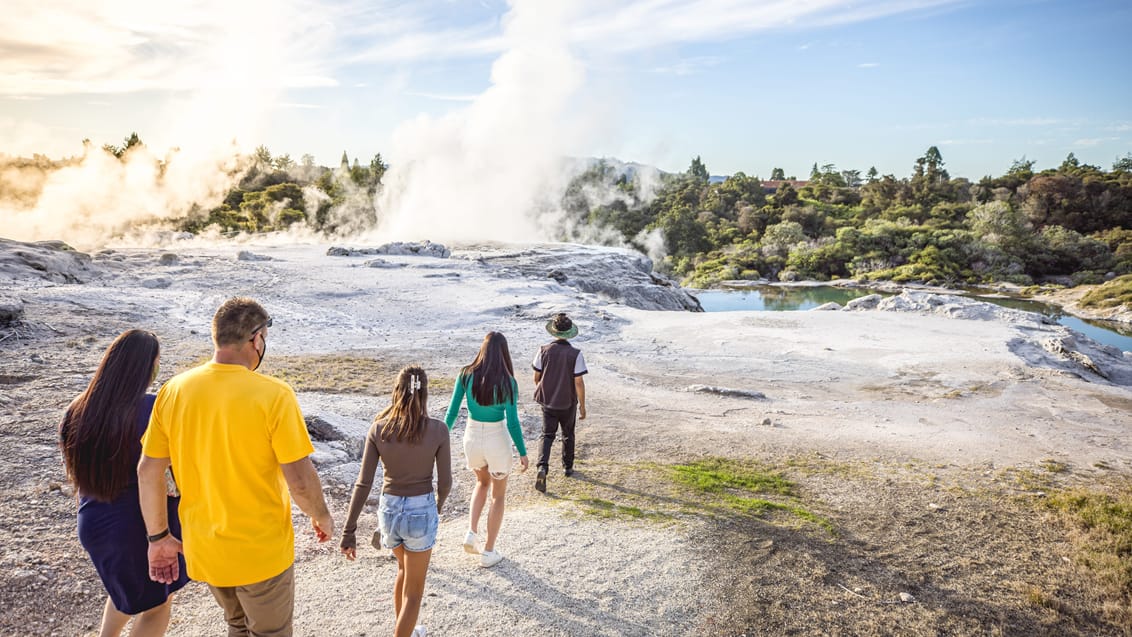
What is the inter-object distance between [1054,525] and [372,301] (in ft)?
54.3

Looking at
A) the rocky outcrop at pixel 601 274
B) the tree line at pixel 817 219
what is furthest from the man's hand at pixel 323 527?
the tree line at pixel 817 219

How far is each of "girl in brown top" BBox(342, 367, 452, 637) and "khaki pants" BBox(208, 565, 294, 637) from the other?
2.08 feet

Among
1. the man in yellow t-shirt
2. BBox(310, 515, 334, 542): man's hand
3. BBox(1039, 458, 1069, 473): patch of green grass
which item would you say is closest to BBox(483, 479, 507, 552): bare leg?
BBox(310, 515, 334, 542): man's hand

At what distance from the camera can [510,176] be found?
42.2m

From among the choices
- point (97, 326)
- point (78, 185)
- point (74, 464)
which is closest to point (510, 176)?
point (78, 185)

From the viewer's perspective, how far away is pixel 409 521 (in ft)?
11.9

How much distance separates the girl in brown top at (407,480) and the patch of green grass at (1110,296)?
39.0 meters

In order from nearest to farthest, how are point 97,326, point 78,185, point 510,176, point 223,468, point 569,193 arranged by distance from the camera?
point 223,468 → point 97,326 → point 78,185 → point 510,176 → point 569,193

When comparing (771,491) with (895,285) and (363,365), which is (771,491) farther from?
(895,285)

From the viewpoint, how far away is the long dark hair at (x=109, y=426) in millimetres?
2965

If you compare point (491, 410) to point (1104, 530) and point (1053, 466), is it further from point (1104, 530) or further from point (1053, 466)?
point (1053, 466)

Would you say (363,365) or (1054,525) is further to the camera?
(363,365)

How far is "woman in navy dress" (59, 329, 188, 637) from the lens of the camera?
297cm

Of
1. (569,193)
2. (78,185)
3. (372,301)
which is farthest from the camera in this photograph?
(569,193)
